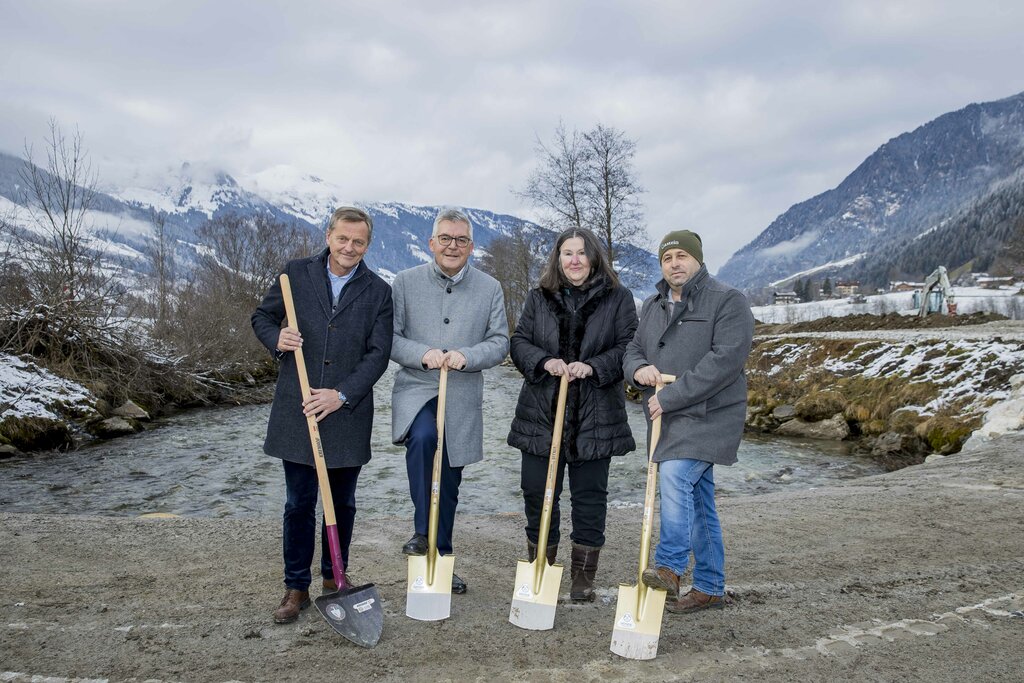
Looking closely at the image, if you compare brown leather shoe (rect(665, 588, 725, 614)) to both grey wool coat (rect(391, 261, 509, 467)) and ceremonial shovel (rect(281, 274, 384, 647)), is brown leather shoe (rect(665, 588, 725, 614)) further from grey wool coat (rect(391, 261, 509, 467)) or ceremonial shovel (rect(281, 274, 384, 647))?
ceremonial shovel (rect(281, 274, 384, 647))

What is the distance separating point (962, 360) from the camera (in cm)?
1377

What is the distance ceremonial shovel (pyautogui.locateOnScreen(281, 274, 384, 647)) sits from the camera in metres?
3.37

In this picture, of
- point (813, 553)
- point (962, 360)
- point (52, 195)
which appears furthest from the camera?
point (52, 195)

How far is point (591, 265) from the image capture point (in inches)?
157

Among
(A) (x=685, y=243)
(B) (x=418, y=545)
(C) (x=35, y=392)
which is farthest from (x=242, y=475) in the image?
(A) (x=685, y=243)

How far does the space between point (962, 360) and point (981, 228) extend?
157746 mm

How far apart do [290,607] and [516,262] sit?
116ft

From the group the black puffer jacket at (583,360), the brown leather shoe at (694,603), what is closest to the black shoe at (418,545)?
the black puffer jacket at (583,360)

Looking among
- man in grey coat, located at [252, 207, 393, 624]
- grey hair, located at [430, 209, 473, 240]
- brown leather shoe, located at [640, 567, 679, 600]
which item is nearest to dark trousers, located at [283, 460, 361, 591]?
man in grey coat, located at [252, 207, 393, 624]

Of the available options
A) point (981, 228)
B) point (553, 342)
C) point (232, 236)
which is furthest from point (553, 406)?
point (981, 228)

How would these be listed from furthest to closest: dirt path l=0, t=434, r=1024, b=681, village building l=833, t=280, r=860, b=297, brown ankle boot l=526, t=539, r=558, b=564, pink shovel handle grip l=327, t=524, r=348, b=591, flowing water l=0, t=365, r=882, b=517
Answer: village building l=833, t=280, r=860, b=297 < flowing water l=0, t=365, r=882, b=517 < brown ankle boot l=526, t=539, r=558, b=564 < pink shovel handle grip l=327, t=524, r=348, b=591 < dirt path l=0, t=434, r=1024, b=681

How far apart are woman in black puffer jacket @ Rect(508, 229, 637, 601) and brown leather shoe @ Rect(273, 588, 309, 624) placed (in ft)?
4.33

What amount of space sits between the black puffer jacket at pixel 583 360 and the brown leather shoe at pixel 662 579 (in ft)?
2.24

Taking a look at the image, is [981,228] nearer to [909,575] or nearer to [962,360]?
[962,360]
